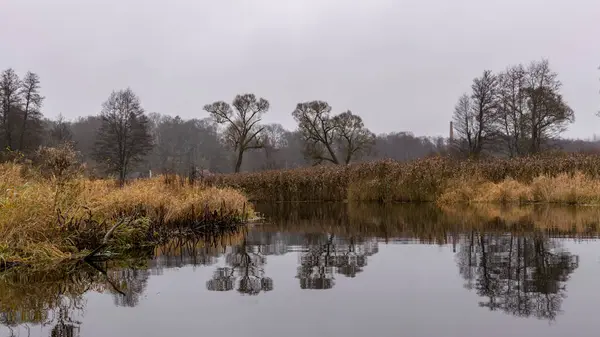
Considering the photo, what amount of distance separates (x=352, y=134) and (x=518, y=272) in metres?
44.5

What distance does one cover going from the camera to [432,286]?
517cm

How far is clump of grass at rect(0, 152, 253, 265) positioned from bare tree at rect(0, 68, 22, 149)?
32284mm

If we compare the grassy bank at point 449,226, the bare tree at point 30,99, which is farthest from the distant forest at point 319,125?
the grassy bank at point 449,226

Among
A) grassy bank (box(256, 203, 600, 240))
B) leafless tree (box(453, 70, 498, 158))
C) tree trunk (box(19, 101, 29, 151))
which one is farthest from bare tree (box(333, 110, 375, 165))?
grassy bank (box(256, 203, 600, 240))

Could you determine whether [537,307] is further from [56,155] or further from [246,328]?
[56,155]

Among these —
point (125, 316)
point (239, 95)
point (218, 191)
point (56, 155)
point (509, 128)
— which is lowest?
point (125, 316)

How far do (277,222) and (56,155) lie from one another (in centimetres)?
641

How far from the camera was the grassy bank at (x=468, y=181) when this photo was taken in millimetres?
18094

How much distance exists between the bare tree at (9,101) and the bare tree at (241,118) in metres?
18.0

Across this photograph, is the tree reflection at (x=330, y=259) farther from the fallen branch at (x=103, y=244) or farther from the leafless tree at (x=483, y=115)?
the leafless tree at (x=483, y=115)

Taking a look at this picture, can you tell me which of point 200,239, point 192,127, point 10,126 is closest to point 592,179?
point 200,239

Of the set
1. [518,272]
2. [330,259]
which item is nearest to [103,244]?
[330,259]

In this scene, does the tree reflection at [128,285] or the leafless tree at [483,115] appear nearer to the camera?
the tree reflection at [128,285]

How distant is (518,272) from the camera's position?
555 cm
